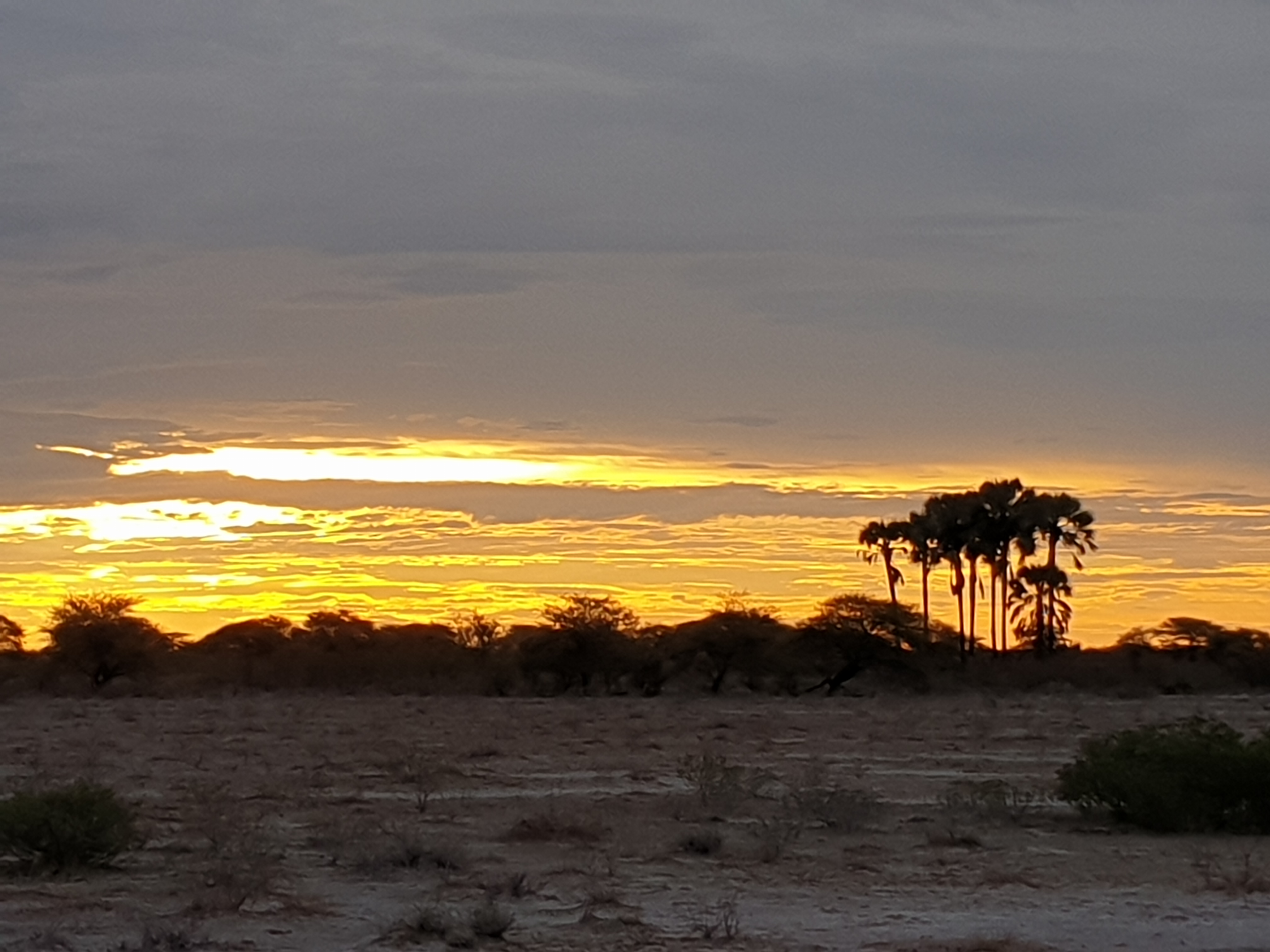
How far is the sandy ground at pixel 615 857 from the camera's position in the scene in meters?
13.1

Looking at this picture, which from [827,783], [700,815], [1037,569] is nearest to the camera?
[700,815]

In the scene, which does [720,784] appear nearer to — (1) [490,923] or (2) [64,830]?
(2) [64,830]

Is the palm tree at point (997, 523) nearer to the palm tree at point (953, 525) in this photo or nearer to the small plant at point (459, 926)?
the palm tree at point (953, 525)

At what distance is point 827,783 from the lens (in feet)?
78.7

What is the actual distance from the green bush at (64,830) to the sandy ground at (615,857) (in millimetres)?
256

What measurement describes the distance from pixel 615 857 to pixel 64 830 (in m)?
4.69

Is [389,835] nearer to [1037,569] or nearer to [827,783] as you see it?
[827,783]

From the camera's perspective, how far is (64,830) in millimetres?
15555

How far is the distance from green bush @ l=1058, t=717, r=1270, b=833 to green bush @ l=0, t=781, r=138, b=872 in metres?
9.68

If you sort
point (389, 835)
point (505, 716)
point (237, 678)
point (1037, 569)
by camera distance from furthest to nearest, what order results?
point (237, 678), point (1037, 569), point (505, 716), point (389, 835)

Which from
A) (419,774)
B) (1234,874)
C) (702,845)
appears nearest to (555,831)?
(702,845)

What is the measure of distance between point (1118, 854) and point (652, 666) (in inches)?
1660

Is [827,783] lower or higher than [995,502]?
lower

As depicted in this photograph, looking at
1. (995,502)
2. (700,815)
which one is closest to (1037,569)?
(995,502)
